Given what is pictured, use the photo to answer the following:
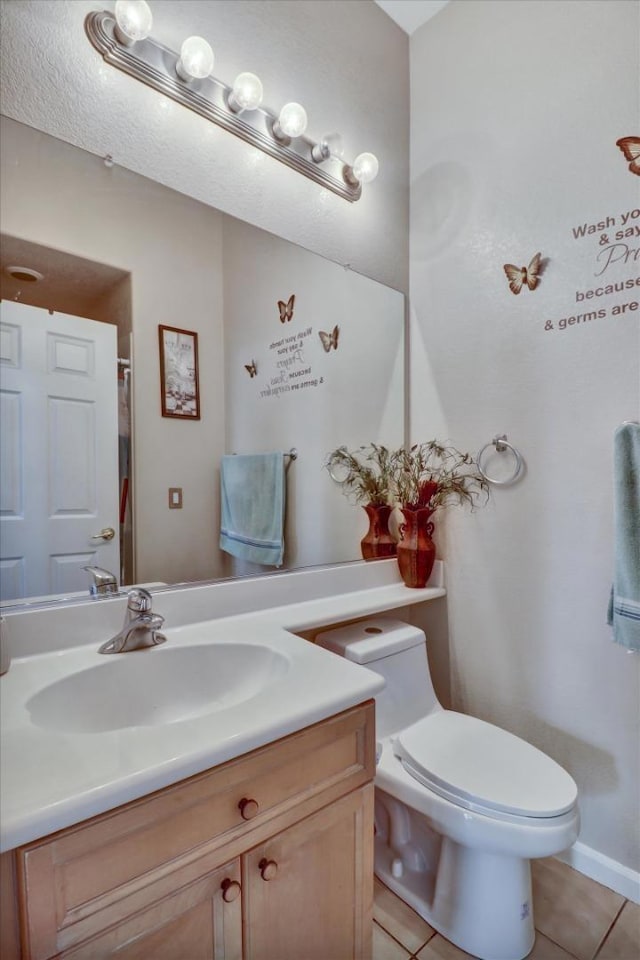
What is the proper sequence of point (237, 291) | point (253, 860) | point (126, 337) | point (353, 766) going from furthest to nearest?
point (237, 291), point (126, 337), point (353, 766), point (253, 860)

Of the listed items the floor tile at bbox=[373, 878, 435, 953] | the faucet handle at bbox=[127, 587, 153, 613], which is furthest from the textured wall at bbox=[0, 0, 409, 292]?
the floor tile at bbox=[373, 878, 435, 953]

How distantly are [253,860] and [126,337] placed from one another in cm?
105

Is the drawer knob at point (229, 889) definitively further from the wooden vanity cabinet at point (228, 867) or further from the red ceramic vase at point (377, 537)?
the red ceramic vase at point (377, 537)

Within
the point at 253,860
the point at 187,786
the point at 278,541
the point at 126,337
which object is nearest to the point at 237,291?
the point at 126,337

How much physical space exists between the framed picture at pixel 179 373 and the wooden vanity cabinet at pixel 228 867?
81 centimetres

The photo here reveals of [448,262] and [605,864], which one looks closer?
[605,864]

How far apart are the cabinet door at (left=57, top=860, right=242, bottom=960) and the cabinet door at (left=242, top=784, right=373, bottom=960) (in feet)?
0.08

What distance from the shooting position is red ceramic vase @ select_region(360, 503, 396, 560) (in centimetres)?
167

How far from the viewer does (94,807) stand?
53 cm

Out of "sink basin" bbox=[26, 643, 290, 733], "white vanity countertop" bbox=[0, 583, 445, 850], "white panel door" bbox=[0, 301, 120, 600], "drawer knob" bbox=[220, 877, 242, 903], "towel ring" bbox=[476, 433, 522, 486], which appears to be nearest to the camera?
"white vanity countertop" bbox=[0, 583, 445, 850]

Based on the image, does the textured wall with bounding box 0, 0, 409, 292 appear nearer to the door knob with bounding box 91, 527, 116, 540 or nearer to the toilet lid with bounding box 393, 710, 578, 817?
the door knob with bounding box 91, 527, 116, 540

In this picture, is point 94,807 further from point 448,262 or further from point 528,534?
point 448,262

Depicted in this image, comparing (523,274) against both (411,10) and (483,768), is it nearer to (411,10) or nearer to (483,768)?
(411,10)

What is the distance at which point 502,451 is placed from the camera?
1.53 m
